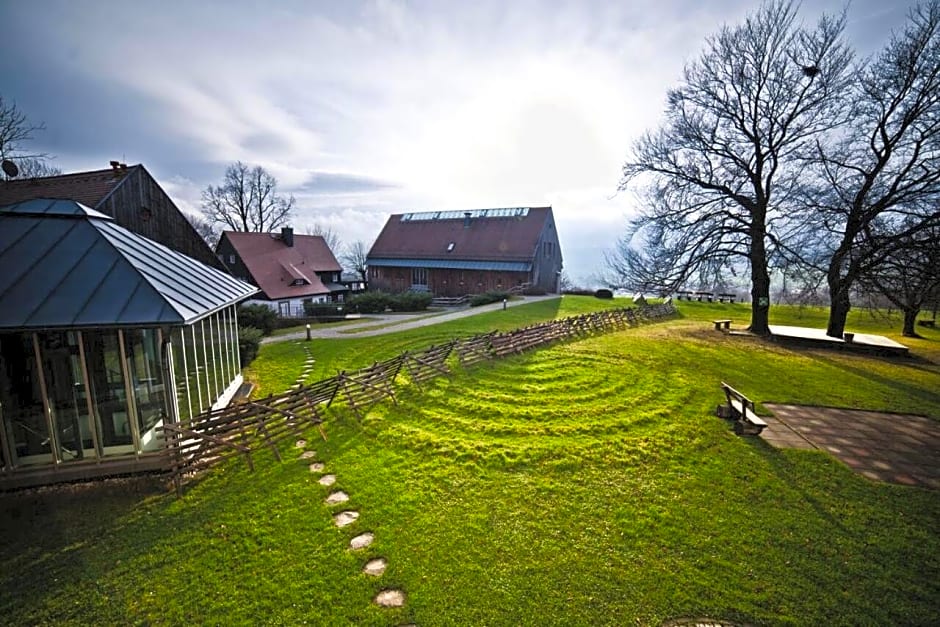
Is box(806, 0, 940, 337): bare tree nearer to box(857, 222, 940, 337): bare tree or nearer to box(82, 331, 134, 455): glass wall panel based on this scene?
box(857, 222, 940, 337): bare tree

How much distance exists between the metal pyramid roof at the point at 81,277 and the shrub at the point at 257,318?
41.5ft

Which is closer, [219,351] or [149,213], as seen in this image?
[219,351]

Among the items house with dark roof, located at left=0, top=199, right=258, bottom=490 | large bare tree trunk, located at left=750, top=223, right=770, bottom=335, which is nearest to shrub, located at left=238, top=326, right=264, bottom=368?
house with dark roof, located at left=0, top=199, right=258, bottom=490

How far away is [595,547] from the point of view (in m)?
5.75

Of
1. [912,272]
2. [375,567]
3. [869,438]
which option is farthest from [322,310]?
[912,272]

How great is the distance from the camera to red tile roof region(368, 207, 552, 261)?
36781mm

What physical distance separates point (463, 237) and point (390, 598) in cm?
3661

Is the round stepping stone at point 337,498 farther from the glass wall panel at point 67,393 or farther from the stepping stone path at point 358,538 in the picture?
the glass wall panel at point 67,393

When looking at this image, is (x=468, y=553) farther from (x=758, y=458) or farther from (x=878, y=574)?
(x=758, y=458)

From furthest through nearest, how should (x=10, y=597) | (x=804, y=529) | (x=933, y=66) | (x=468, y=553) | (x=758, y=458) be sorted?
(x=933, y=66) → (x=758, y=458) → (x=804, y=529) → (x=468, y=553) → (x=10, y=597)

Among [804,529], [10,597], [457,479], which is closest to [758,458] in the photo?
[804,529]

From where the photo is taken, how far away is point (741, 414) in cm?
952

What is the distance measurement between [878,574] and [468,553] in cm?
529

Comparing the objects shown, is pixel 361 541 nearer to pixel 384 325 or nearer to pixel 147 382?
pixel 147 382
